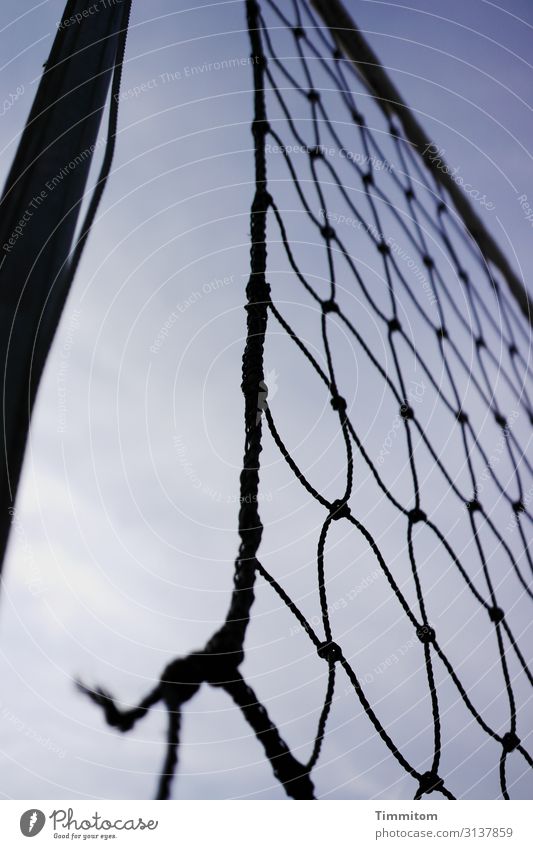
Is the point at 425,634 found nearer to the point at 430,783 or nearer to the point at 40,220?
the point at 430,783

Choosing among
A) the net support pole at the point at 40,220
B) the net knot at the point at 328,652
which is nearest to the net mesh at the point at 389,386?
the net knot at the point at 328,652

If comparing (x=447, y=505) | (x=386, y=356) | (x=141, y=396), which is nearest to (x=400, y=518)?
(x=447, y=505)

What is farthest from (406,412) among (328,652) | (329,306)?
(328,652)

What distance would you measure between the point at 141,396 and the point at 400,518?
28cm

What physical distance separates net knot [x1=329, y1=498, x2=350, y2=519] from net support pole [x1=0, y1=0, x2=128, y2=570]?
29 centimetres

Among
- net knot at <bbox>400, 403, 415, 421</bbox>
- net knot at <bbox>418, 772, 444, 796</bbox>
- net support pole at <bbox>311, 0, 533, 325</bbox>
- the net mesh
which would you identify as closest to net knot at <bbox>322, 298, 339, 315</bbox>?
the net mesh

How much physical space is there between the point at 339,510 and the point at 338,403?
114 mm

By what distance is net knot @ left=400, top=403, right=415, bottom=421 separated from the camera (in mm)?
661

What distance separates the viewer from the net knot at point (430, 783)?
514mm

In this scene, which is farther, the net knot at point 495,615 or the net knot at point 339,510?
the net knot at point 495,615

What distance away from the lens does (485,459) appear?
717 mm

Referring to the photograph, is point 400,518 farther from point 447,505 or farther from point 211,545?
point 211,545

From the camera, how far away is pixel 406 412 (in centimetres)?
66

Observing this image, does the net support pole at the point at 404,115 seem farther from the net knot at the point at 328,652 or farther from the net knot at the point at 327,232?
the net knot at the point at 328,652
